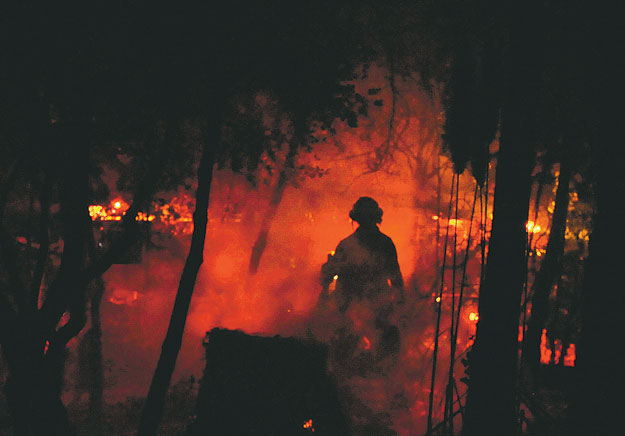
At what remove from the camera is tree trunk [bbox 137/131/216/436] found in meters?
5.63

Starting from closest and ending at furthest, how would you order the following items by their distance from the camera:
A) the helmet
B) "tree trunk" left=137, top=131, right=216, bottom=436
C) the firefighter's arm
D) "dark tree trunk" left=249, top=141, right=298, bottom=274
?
"tree trunk" left=137, top=131, right=216, bottom=436 < the helmet < the firefighter's arm < "dark tree trunk" left=249, top=141, right=298, bottom=274

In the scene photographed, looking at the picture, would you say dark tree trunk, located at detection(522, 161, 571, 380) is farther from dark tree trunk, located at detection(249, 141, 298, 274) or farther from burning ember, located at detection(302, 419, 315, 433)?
dark tree trunk, located at detection(249, 141, 298, 274)

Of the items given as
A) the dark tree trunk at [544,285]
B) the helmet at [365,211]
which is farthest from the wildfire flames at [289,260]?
the dark tree trunk at [544,285]

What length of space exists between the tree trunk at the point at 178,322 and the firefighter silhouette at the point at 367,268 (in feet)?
18.9

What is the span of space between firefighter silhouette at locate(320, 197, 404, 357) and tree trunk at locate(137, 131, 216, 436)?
577 centimetres

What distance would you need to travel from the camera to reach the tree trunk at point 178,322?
222 inches

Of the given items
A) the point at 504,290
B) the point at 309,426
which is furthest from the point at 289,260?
the point at 504,290

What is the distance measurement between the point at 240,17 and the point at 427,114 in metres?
13.8

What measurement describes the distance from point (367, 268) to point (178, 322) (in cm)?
629

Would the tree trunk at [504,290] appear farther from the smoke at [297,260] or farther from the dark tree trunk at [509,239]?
the smoke at [297,260]

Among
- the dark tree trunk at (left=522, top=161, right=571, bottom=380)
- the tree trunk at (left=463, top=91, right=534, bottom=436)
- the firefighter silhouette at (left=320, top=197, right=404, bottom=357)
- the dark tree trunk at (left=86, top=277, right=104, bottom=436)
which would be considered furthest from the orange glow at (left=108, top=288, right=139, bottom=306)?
the tree trunk at (left=463, top=91, right=534, bottom=436)

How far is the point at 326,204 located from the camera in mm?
21500

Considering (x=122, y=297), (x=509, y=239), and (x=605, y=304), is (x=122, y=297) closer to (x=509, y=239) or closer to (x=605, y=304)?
(x=509, y=239)

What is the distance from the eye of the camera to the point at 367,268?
11.1 metres
